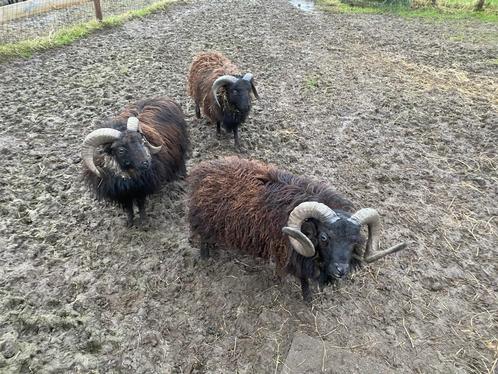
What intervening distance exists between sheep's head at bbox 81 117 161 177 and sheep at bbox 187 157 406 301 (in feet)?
2.10

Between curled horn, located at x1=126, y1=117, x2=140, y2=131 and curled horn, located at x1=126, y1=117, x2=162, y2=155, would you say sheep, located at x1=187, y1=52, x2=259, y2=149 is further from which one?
curled horn, located at x1=126, y1=117, x2=140, y2=131

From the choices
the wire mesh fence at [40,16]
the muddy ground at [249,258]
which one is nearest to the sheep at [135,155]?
the muddy ground at [249,258]

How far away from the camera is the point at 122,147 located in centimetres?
451

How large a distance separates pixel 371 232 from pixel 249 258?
1.62m

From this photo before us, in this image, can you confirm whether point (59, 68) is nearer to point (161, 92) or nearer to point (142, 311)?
point (161, 92)

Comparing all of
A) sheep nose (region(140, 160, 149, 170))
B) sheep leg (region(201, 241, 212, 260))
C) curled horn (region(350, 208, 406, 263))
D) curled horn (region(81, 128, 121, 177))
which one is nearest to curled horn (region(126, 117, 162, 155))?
curled horn (region(81, 128, 121, 177))

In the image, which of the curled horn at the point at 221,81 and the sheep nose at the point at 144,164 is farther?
the curled horn at the point at 221,81

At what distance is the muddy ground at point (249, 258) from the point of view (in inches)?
149

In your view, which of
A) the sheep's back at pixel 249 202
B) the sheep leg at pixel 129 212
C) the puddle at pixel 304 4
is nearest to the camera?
the sheep's back at pixel 249 202

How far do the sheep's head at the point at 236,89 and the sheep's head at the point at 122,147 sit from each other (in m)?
2.07

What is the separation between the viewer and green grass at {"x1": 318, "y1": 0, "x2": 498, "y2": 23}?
15945 mm

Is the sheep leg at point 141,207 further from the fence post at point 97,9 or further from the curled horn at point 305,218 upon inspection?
the fence post at point 97,9

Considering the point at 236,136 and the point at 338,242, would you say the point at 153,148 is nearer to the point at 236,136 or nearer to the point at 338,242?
the point at 236,136

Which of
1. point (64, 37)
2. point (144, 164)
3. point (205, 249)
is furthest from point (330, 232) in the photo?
point (64, 37)
